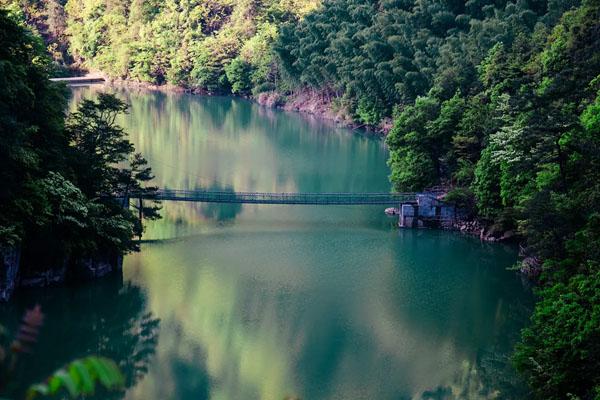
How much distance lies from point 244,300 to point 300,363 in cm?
553

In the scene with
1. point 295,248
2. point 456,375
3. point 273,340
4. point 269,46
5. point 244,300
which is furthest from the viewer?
point 269,46

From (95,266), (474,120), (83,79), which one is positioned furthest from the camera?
(83,79)

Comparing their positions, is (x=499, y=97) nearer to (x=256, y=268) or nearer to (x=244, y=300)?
(x=256, y=268)

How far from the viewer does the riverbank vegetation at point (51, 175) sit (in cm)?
2512

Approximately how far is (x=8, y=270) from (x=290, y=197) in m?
16.7

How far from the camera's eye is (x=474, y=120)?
39438mm

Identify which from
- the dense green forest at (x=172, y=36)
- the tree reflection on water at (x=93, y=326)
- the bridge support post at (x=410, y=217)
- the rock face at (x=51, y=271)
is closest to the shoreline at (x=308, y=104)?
the dense green forest at (x=172, y=36)

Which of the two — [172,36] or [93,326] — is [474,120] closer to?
[93,326]

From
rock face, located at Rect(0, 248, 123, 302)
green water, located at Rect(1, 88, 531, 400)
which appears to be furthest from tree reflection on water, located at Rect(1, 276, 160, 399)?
rock face, located at Rect(0, 248, 123, 302)

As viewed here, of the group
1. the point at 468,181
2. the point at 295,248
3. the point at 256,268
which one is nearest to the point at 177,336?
the point at 256,268

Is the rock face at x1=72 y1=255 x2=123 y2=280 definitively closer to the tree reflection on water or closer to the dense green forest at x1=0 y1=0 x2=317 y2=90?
the tree reflection on water

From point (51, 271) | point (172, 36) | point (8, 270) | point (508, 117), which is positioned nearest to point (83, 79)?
point (172, 36)

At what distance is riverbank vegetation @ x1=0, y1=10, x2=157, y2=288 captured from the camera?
82.4 ft

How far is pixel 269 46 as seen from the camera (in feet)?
295
